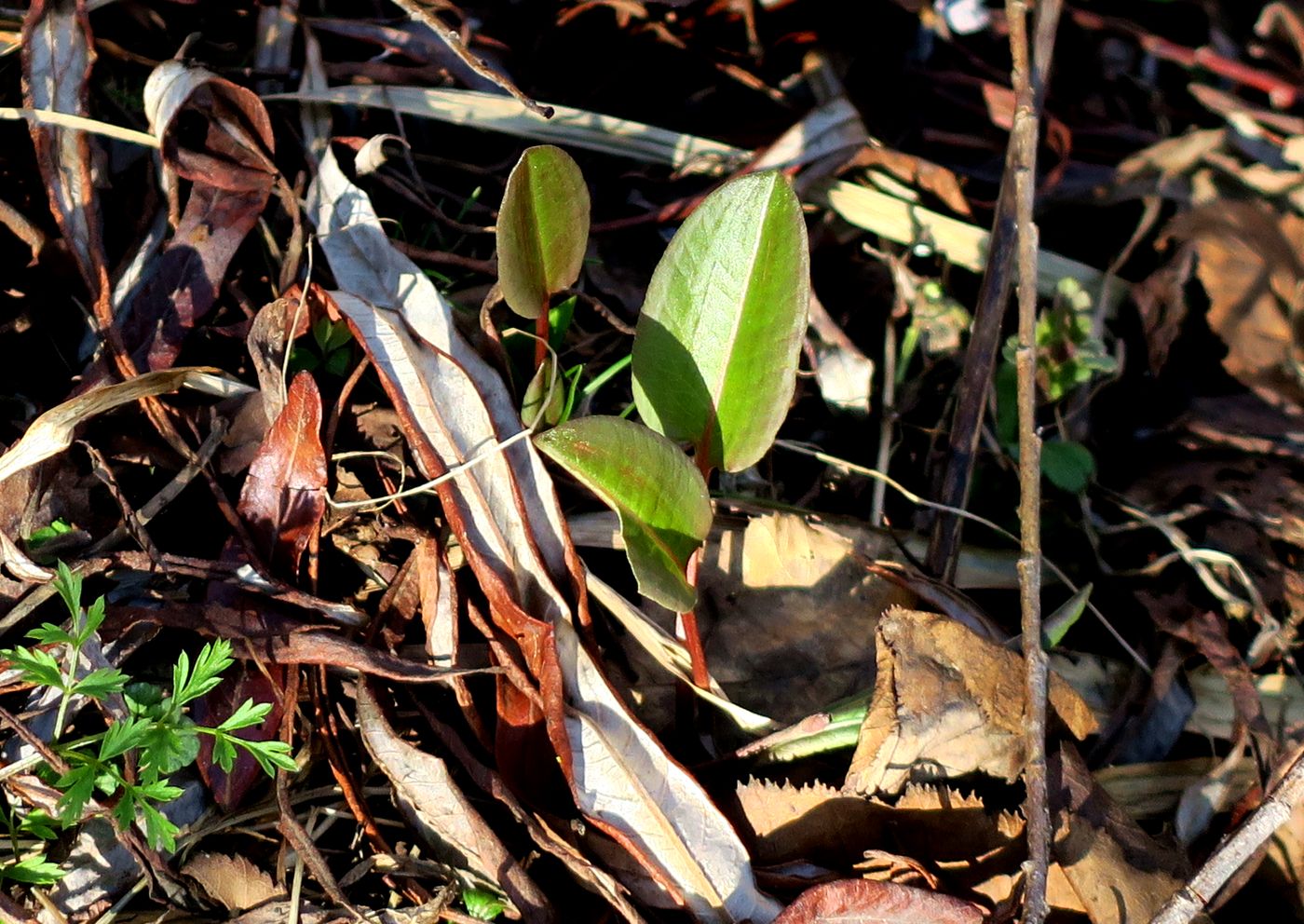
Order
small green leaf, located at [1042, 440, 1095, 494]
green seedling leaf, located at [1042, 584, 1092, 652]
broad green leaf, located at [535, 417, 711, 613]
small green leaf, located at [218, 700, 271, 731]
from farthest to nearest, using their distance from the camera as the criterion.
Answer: small green leaf, located at [1042, 440, 1095, 494]
green seedling leaf, located at [1042, 584, 1092, 652]
small green leaf, located at [218, 700, 271, 731]
broad green leaf, located at [535, 417, 711, 613]

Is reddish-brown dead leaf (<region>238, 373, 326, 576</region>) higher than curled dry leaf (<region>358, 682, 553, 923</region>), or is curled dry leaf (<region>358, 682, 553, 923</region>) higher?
reddish-brown dead leaf (<region>238, 373, 326, 576</region>)

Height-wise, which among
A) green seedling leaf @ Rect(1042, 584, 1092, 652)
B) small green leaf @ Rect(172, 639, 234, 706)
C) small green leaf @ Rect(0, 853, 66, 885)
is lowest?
small green leaf @ Rect(0, 853, 66, 885)

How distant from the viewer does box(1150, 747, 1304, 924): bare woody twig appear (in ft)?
3.09

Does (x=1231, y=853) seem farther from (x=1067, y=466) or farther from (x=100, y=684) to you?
(x=100, y=684)

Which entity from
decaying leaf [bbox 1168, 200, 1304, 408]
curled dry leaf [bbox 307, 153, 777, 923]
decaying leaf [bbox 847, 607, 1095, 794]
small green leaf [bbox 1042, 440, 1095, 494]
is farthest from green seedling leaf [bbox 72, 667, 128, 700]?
decaying leaf [bbox 1168, 200, 1304, 408]

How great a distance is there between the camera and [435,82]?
1.45 m

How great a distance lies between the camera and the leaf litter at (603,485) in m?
1.00

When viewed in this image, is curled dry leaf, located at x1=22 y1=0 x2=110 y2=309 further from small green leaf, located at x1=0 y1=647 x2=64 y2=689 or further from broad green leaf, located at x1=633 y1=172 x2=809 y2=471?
broad green leaf, located at x1=633 y1=172 x2=809 y2=471

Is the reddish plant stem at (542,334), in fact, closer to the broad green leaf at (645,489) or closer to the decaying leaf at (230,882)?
the broad green leaf at (645,489)

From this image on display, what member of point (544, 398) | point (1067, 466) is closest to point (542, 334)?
point (544, 398)

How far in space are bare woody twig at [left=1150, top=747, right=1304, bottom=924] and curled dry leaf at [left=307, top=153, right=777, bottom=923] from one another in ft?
Answer: 1.26

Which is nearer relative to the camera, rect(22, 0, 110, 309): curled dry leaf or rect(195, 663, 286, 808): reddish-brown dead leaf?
rect(195, 663, 286, 808): reddish-brown dead leaf

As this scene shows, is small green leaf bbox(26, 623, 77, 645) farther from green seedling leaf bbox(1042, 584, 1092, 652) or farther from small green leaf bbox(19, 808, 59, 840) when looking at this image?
green seedling leaf bbox(1042, 584, 1092, 652)

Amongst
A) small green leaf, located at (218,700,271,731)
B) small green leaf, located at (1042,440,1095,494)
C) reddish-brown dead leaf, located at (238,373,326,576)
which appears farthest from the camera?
small green leaf, located at (1042,440,1095,494)
